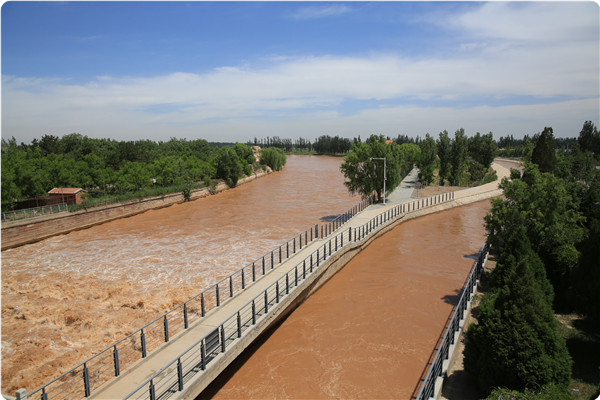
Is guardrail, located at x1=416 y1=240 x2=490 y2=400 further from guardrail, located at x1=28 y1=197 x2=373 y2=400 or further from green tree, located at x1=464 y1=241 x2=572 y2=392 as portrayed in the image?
guardrail, located at x1=28 y1=197 x2=373 y2=400

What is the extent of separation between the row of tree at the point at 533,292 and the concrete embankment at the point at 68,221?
99.0 feet

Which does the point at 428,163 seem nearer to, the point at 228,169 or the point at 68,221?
the point at 228,169

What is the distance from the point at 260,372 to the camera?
11922 millimetres

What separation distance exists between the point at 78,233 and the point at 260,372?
26.2m

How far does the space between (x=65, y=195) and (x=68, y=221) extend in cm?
401

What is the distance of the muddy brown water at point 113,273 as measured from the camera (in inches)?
561

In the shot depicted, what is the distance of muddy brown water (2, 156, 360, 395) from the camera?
561 inches

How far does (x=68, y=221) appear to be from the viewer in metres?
32.2

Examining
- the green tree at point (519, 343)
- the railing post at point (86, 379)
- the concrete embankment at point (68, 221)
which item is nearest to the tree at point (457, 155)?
the concrete embankment at point (68, 221)

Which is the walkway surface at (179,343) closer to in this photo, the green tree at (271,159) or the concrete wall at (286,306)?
the concrete wall at (286,306)

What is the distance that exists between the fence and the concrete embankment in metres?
0.42

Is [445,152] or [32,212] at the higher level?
[445,152]

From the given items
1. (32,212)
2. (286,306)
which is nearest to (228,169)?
(32,212)

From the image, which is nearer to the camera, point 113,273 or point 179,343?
point 179,343
